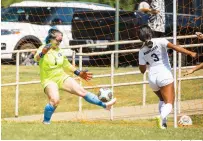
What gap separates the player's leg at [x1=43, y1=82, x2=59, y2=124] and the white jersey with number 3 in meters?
1.46

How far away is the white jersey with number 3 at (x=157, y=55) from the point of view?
51.2 ft

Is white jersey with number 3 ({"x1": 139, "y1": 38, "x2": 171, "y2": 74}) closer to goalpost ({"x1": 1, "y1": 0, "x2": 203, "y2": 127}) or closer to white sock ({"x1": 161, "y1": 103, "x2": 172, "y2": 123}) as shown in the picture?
white sock ({"x1": 161, "y1": 103, "x2": 172, "y2": 123})

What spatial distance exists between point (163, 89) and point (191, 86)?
19.6ft

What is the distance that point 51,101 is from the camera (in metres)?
15.9

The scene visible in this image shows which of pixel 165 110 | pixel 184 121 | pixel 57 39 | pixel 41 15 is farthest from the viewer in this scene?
pixel 41 15

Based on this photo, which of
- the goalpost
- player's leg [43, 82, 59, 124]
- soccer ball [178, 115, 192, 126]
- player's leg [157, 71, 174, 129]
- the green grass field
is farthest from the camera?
the goalpost

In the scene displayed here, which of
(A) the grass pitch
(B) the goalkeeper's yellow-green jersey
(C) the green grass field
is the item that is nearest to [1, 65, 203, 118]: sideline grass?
(C) the green grass field

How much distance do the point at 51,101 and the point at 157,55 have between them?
1780 mm

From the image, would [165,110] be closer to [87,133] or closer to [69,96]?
[87,133]

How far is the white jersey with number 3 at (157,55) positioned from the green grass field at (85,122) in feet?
3.06

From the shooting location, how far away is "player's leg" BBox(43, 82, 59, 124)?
15.8m

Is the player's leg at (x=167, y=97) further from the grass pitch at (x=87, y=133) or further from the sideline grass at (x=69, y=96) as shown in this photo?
the sideline grass at (x=69, y=96)

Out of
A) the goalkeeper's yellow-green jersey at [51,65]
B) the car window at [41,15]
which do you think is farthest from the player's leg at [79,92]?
the car window at [41,15]

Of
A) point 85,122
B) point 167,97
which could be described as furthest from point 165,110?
point 85,122
